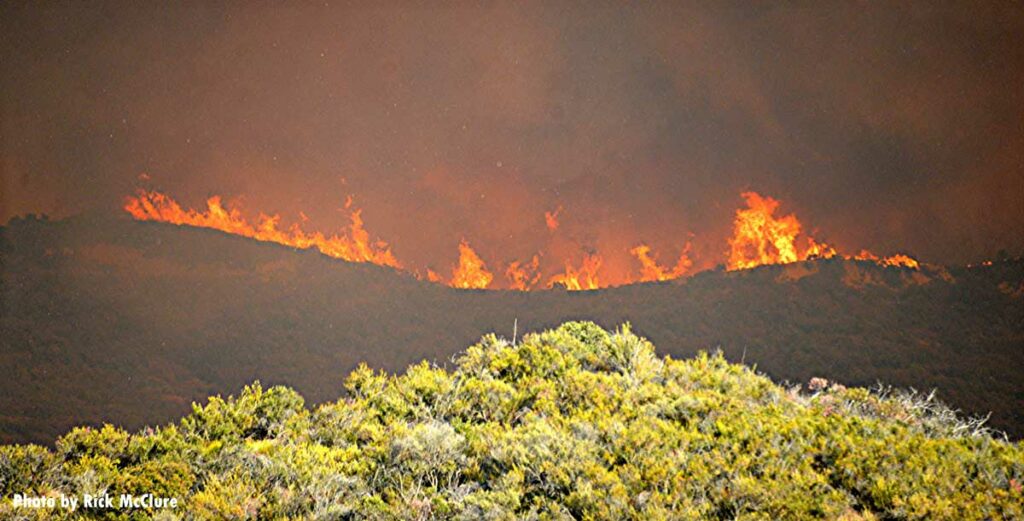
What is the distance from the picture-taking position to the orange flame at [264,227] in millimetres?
50344

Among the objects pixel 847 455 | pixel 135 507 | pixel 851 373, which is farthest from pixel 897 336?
pixel 135 507

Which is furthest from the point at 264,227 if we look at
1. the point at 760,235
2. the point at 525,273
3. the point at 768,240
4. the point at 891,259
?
the point at 891,259

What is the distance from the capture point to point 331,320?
53938 millimetres

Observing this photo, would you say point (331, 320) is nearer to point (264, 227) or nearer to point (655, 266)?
point (264, 227)

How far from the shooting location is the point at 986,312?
1843 inches

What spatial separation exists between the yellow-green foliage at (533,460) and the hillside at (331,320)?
127ft

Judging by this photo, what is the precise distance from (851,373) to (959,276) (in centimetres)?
1444

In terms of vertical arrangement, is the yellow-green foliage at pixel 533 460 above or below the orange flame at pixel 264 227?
below

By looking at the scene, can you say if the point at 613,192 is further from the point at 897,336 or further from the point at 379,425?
the point at 379,425

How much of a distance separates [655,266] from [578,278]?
267 inches

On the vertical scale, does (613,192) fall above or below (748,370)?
above

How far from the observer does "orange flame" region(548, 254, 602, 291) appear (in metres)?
51.3

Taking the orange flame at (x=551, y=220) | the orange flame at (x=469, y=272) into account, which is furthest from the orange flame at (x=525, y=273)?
the orange flame at (x=551, y=220)

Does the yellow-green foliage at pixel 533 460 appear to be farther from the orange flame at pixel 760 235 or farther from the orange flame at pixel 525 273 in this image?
the orange flame at pixel 525 273
